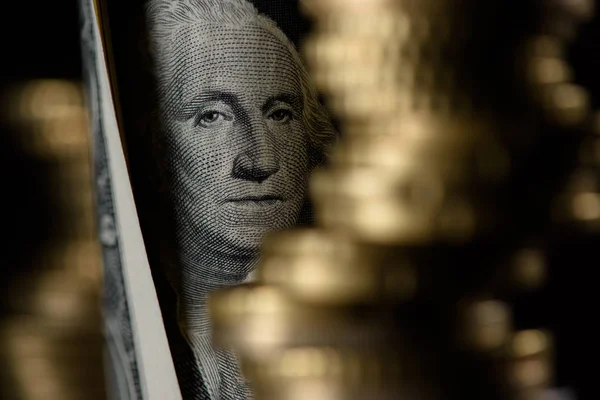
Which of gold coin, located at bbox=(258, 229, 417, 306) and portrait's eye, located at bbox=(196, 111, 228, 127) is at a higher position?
portrait's eye, located at bbox=(196, 111, 228, 127)

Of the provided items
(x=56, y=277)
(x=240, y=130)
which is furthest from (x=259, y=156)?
(x=56, y=277)

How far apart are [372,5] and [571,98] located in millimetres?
80

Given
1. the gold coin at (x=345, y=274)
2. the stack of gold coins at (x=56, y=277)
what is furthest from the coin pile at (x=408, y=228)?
the stack of gold coins at (x=56, y=277)

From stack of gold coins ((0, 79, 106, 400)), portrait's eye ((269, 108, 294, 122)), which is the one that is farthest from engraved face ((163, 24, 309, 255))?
stack of gold coins ((0, 79, 106, 400))

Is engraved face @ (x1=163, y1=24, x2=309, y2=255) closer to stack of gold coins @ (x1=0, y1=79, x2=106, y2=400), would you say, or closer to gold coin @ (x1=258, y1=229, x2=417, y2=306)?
gold coin @ (x1=258, y1=229, x2=417, y2=306)

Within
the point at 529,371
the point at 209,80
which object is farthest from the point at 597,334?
the point at 209,80

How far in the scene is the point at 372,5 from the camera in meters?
0.18

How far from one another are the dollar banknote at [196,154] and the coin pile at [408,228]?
0.02 metres

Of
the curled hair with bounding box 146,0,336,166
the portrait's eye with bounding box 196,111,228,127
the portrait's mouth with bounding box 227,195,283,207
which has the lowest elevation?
the portrait's mouth with bounding box 227,195,283,207

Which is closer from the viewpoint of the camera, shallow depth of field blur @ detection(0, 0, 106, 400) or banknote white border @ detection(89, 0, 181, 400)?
banknote white border @ detection(89, 0, 181, 400)

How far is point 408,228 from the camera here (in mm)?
188

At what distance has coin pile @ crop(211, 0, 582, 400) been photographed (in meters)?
0.19

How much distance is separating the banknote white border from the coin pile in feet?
0.12

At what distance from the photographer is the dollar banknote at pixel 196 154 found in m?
0.23
